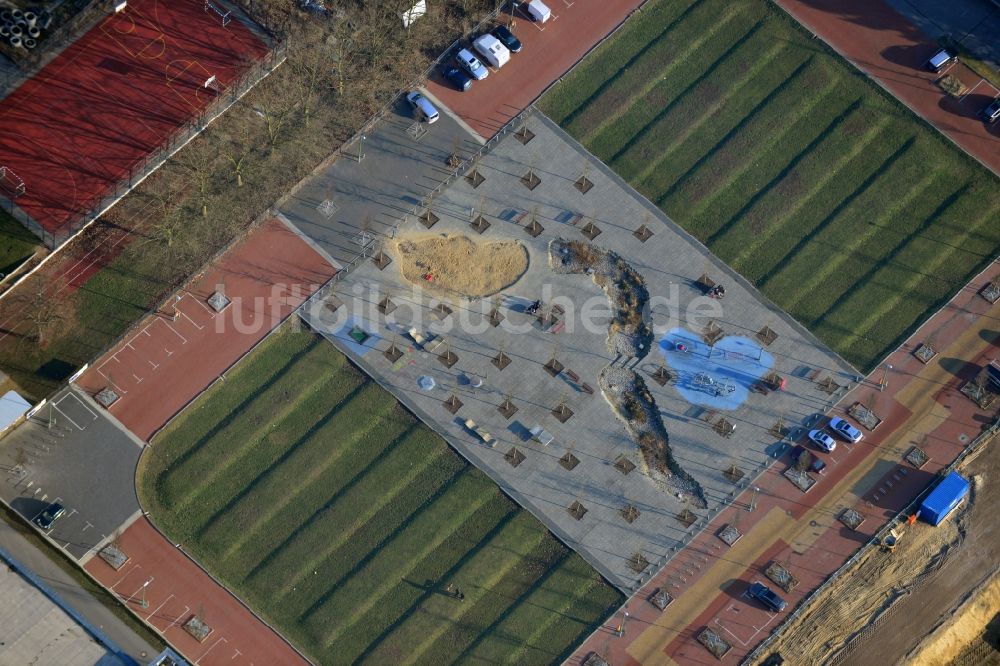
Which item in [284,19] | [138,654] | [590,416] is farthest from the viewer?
[284,19]

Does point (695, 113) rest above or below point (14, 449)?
below

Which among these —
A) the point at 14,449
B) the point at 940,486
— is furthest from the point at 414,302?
the point at 940,486

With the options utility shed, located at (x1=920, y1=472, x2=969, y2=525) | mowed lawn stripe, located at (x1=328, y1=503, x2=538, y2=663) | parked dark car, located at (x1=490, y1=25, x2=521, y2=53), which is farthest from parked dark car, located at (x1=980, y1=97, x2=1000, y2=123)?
mowed lawn stripe, located at (x1=328, y1=503, x2=538, y2=663)

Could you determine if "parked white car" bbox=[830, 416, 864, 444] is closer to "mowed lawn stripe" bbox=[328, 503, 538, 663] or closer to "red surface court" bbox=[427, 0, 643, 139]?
"mowed lawn stripe" bbox=[328, 503, 538, 663]

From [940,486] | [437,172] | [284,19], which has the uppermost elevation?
[284,19]

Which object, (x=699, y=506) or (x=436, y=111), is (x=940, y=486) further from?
(x=436, y=111)

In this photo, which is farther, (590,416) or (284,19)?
(284,19)

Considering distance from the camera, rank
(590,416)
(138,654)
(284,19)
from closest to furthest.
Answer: (138,654) → (590,416) → (284,19)
